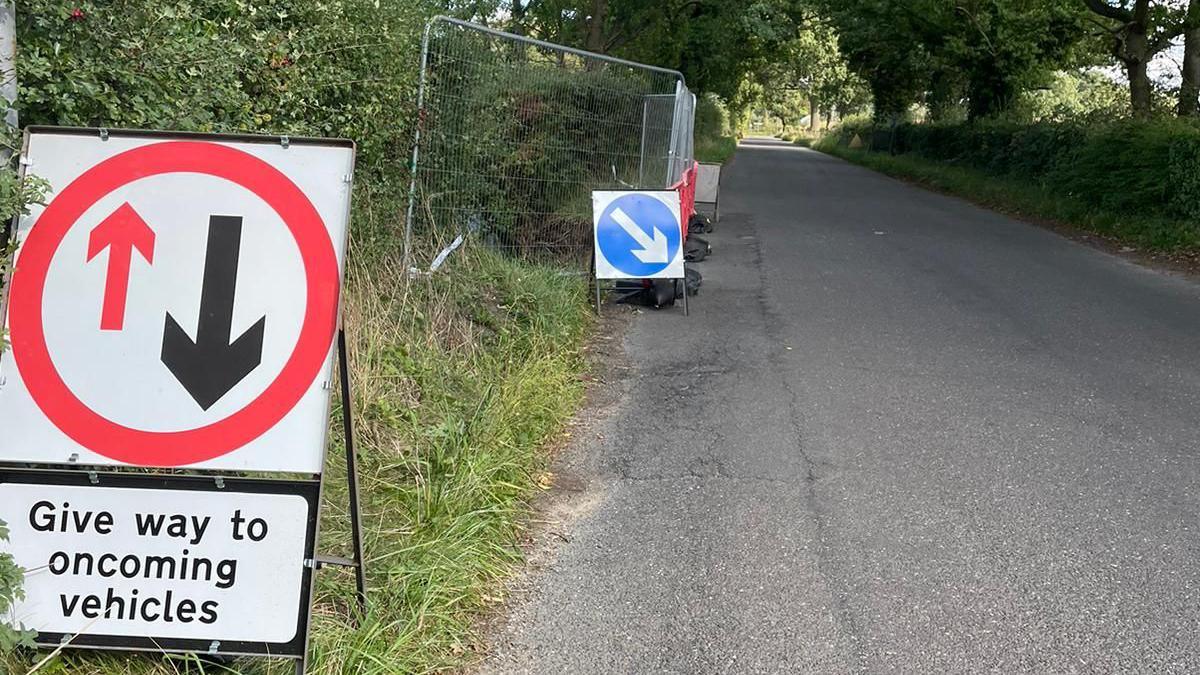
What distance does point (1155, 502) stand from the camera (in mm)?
4828

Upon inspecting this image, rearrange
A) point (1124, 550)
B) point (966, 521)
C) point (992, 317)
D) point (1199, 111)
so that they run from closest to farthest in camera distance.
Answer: point (1124, 550) → point (966, 521) → point (992, 317) → point (1199, 111)

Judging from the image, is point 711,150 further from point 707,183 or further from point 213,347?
point 213,347

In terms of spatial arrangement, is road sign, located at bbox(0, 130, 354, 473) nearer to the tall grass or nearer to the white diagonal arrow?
the white diagonal arrow

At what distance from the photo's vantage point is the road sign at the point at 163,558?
2793 mm

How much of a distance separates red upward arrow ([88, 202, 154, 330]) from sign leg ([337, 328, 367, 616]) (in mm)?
564

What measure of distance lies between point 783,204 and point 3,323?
20062mm

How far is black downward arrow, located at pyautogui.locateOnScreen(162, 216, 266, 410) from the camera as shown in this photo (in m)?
2.78

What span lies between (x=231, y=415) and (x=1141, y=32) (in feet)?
74.5

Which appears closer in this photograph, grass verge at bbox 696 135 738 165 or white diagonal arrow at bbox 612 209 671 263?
white diagonal arrow at bbox 612 209 671 263

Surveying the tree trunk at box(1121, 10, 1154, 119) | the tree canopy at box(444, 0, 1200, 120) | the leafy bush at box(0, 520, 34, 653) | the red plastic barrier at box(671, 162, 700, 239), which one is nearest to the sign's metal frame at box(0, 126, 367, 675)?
the leafy bush at box(0, 520, 34, 653)

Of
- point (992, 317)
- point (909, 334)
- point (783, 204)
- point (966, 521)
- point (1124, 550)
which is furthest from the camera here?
point (783, 204)

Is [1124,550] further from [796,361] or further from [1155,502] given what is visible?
[796,361]

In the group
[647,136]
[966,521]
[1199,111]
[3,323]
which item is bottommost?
[966,521]

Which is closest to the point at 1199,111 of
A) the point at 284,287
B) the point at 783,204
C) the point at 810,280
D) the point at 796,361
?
the point at 783,204
